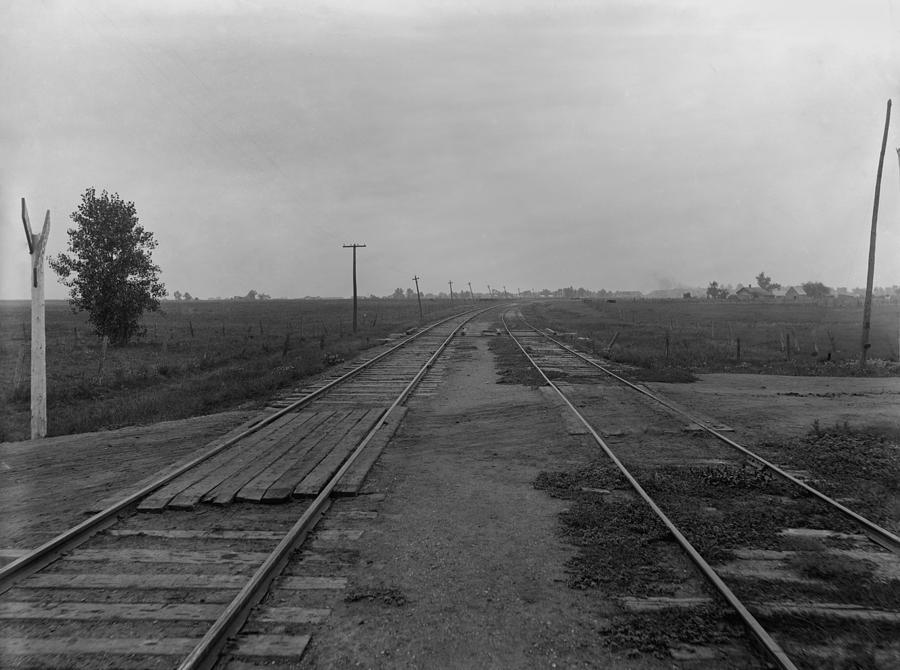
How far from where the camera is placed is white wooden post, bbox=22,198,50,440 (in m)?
9.12

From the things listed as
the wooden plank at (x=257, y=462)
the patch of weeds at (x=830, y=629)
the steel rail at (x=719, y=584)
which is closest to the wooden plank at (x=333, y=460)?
the wooden plank at (x=257, y=462)

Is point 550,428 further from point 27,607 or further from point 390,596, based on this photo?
point 27,607

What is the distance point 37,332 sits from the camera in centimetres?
924

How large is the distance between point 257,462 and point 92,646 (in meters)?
→ 3.65

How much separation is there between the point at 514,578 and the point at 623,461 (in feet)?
11.5

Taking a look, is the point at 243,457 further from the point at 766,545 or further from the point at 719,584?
the point at 766,545

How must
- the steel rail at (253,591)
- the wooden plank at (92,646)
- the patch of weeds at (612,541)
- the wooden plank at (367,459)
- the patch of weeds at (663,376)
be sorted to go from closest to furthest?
the steel rail at (253,591) < the wooden plank at (92,646) < the patch of weeds at (612,541) < the wooden plank at (367,459) < the patch of weeds at (663,376)

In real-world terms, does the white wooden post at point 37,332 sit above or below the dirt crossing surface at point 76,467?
above

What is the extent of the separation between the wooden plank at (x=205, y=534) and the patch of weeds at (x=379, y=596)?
46.3 inches

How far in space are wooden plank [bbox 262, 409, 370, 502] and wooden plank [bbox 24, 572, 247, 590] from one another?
152 cm

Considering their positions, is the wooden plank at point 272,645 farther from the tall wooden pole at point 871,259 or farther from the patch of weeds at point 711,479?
the tall wooden pole at point 871,259

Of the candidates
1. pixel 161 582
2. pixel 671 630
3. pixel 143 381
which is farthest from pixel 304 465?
pixel 143 381

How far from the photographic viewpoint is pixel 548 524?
5.11 meters

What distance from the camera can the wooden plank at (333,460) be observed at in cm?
578
